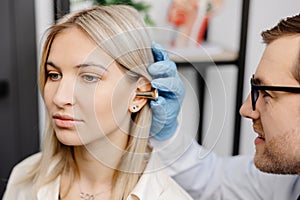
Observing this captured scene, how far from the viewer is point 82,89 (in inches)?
30.6

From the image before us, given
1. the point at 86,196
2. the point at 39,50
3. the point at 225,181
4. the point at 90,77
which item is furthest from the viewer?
the point at 39,50

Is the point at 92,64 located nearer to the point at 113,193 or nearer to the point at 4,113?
the point at 113,193

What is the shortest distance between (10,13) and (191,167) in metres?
0.85

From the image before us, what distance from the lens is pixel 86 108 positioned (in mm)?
784

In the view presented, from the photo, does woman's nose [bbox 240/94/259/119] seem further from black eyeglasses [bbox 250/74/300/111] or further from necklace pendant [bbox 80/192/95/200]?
necklace pendant [bbox 80/192/95/200]

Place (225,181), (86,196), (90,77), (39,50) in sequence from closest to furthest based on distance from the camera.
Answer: (90,77) → (86,196) → (225,181) → (39,50)

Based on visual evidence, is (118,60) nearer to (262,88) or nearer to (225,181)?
(262,88)

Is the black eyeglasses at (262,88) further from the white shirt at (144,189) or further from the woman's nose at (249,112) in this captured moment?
the white shirt at (144,189)

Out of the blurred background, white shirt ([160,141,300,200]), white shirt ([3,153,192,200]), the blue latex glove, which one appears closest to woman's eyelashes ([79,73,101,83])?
the blue latex glove

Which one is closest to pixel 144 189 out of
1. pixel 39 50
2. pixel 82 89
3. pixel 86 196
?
pixel 86 196

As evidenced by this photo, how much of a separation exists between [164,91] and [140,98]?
64mm

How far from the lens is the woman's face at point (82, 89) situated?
2.54 ft

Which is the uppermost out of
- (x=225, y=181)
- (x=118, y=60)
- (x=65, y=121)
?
(x=118, y=60)

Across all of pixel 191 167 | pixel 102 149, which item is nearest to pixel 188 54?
pixel 191 167
